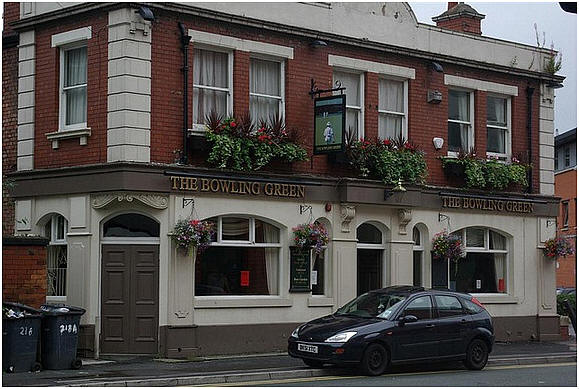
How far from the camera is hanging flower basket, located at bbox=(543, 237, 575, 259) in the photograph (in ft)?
90.8

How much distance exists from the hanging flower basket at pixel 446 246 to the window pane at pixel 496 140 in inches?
121

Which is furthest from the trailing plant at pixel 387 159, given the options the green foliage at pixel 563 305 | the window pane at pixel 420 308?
the green foliage at pixel 563 305

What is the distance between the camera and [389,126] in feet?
82.2

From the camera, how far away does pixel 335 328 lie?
18000 mm

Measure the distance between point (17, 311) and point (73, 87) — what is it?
580 centimetres

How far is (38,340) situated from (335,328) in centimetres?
503

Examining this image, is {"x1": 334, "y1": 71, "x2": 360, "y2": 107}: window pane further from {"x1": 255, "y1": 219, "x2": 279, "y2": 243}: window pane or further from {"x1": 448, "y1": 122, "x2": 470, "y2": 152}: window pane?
{"x1": 255, "y1": 219, "x2": 279, "y2": 243}: window pane

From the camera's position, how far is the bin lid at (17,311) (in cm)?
1727

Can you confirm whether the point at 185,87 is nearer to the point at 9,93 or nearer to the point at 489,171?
the point at 9,93

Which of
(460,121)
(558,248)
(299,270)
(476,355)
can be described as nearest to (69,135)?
(299,270)

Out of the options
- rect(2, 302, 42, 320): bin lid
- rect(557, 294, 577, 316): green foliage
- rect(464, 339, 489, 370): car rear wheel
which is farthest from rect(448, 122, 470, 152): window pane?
rect(2, 302, 42, 320): bin lid

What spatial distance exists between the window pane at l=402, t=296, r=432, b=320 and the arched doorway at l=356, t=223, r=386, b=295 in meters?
5.40

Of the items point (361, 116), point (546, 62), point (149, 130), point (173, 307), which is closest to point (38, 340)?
point (173, 307)

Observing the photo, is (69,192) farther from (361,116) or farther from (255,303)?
(361,116)
